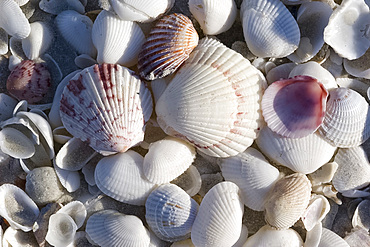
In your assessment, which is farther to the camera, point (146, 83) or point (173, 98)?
point (146, 83)

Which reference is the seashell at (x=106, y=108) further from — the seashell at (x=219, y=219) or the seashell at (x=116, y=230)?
the seashell at (x=219, y=219)

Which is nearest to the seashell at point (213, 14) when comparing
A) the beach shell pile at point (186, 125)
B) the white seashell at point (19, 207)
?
the beach shell pile at point (186, 125)

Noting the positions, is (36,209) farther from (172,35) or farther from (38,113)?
(172,35)

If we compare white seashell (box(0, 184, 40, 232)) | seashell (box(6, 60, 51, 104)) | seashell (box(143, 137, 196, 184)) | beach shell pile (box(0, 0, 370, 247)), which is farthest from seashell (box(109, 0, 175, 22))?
white seashell (box(0, 184, 40, 232))

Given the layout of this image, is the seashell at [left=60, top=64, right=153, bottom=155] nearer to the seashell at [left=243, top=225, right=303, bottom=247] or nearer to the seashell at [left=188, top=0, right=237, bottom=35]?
the seashell at [left=188, top=0, right=237, bottom=35]

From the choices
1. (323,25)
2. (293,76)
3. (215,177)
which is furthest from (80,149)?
(323,25)

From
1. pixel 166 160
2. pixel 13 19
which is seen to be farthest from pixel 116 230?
pixel 13 19

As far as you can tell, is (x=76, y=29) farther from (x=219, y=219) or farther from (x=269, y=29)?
(x=219, y=219)
